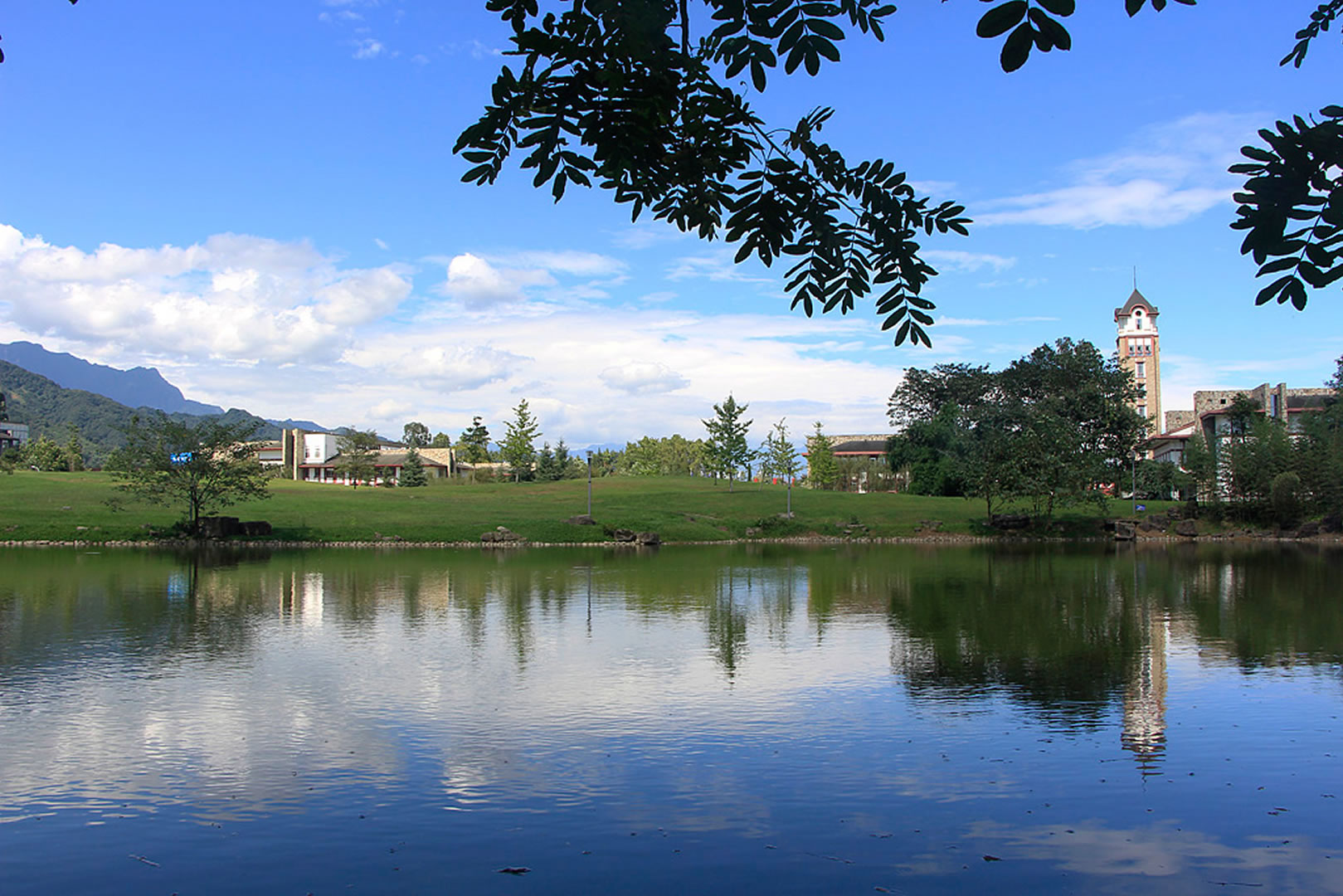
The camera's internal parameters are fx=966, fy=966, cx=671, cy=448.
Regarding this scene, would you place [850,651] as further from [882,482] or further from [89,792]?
[882,482]

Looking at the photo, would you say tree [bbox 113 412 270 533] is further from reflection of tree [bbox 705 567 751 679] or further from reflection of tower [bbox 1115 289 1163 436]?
reflection of tower [bbox 1115 289 1163 436]

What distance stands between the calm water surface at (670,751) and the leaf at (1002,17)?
5.88 meters

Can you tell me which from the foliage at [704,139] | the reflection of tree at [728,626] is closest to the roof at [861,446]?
the reflection of tree at [728,626]

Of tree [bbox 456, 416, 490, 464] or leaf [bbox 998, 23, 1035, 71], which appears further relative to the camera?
tree [bbox 456, 416, 490, 464]

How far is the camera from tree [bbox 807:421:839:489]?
354 feet

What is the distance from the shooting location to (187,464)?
53531mm

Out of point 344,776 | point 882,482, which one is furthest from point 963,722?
point 882,482

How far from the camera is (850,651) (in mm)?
17516

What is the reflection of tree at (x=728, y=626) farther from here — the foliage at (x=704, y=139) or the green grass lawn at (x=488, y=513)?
the green grass lawn at (x=488, y=513)

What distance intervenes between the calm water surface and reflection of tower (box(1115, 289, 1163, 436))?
441 ft

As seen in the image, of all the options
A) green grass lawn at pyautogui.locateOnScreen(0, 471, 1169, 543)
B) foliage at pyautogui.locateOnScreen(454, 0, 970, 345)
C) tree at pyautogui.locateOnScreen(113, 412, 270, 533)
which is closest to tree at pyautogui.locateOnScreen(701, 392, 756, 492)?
green grass lawn at pyautogui.locateOnScreen(0, 471, 1169, 543)

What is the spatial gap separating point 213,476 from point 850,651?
45951 mm

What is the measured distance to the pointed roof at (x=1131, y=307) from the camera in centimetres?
14600

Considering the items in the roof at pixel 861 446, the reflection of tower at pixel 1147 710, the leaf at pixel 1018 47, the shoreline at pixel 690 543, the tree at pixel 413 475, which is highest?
the roof at pixel 861 446
